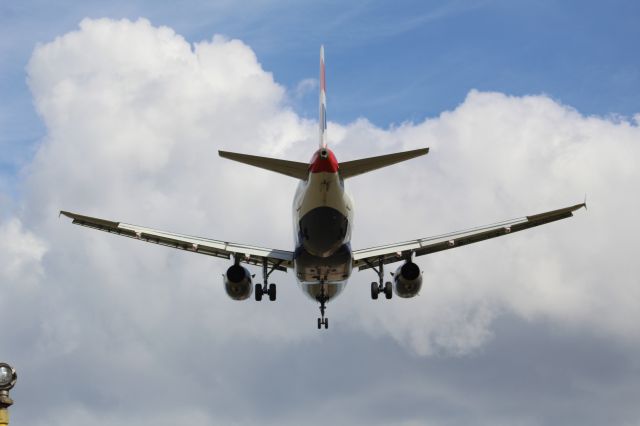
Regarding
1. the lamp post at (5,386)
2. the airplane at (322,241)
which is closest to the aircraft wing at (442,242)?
the airplane at (322,241)

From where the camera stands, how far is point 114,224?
200ft

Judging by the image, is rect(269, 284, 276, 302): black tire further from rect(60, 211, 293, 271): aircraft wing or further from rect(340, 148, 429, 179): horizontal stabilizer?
rect(340, 148, 429, 179): horizontal stabilizer

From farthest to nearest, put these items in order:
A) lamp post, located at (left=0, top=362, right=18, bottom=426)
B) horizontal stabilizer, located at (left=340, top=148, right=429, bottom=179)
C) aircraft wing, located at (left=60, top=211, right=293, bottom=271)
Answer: aircraft wing, located at (left=60, top=211, right=293, bottom=271) → horizontal stabilizer, located at (left=340, top=148, right=429, bottom=179) → lamp post, located at (left=0, top=362, right=18, bottom=426)

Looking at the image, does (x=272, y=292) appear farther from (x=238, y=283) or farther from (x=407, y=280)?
(x=407, y=280)

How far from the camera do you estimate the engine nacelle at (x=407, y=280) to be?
2424 inches

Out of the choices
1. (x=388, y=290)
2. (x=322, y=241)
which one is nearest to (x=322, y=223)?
(x=322, y=241)

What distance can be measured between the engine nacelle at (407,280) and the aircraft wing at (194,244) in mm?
6090

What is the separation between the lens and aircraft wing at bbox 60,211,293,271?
2409 inches

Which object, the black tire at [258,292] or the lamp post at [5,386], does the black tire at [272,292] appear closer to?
the black tire at [258,292]

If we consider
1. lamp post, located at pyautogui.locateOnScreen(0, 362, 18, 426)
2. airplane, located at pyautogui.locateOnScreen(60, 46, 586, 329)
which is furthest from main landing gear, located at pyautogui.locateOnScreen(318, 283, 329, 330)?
lamp post, located at pyautogui.locateOnScreen(0, 362, 18, 426)

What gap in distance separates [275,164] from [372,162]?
4.43 meters

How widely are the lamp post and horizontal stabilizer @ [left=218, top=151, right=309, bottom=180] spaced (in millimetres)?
15915

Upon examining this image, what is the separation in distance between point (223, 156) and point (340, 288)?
1445 centimetres

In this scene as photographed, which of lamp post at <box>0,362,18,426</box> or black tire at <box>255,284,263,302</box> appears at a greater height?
black tire at <box>255,284,263,302</box>
